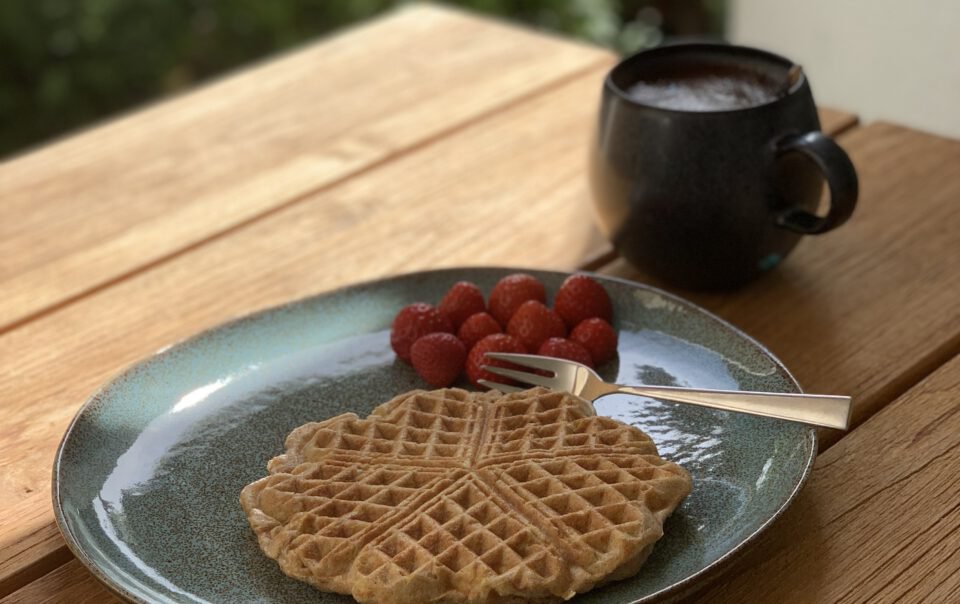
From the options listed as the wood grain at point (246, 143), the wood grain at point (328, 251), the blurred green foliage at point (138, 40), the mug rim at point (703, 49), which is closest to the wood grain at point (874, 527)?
the mug rim at point (703, 49)

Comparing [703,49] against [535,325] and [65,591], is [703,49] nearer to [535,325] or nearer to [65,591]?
[535,325]

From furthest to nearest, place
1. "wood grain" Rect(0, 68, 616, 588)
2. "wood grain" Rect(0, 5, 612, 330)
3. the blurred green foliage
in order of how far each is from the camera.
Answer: the blurred green foliage, "wood grain" Rect(0, 5, 612, 330), "wood grain" Rect(0, 68, 616, 588)

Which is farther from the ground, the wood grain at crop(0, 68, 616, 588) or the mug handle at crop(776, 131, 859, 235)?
the mug handle at crop(776, 131, 859, 235)

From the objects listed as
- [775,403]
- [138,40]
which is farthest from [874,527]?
[138,40]

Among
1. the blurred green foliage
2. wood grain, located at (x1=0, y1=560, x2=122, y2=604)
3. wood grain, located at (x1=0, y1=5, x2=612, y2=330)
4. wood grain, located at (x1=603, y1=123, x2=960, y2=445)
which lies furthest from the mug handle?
the blurred green foliage

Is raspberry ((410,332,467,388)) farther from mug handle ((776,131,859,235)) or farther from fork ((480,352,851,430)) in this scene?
mug handle ((776,131,859,235))

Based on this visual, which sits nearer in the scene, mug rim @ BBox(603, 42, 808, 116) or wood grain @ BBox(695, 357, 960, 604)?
wood grain @ BBox(695, 357, 960, 604)

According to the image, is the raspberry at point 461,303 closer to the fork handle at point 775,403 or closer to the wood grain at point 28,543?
the fork handle at point 775,403

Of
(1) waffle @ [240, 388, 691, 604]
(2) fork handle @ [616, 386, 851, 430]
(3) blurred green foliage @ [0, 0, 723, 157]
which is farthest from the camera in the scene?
(3) blurred green foliage @ [0, 0, 723, 157]
